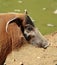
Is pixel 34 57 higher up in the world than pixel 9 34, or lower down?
lower down

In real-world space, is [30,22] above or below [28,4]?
above

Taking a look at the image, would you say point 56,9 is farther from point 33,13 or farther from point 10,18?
point 10,18

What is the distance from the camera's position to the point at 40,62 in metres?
8.34

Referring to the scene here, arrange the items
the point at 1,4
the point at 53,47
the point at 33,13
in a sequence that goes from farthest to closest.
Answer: the point at 1,4
the point at 33,13
the point at 53,47

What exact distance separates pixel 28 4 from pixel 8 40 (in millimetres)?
7590

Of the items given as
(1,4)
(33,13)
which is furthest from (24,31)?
(1,4)

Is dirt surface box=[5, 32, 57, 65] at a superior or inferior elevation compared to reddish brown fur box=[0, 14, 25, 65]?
inferior

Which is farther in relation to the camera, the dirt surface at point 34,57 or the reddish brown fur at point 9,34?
the dirt surface at point 34,57

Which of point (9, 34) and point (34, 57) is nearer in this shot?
point (9, 34)

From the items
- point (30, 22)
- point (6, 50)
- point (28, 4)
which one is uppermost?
point (30, 22)

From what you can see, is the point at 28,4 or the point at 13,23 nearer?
the point at 13,23

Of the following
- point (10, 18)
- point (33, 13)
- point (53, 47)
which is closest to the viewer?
point (10, 18)

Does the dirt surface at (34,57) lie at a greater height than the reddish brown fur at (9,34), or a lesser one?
lesser

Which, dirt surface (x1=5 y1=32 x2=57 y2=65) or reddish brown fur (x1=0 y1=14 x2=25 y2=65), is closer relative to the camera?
reddish brown fur (x1=0 y1=14 x2=25 y2=65)
